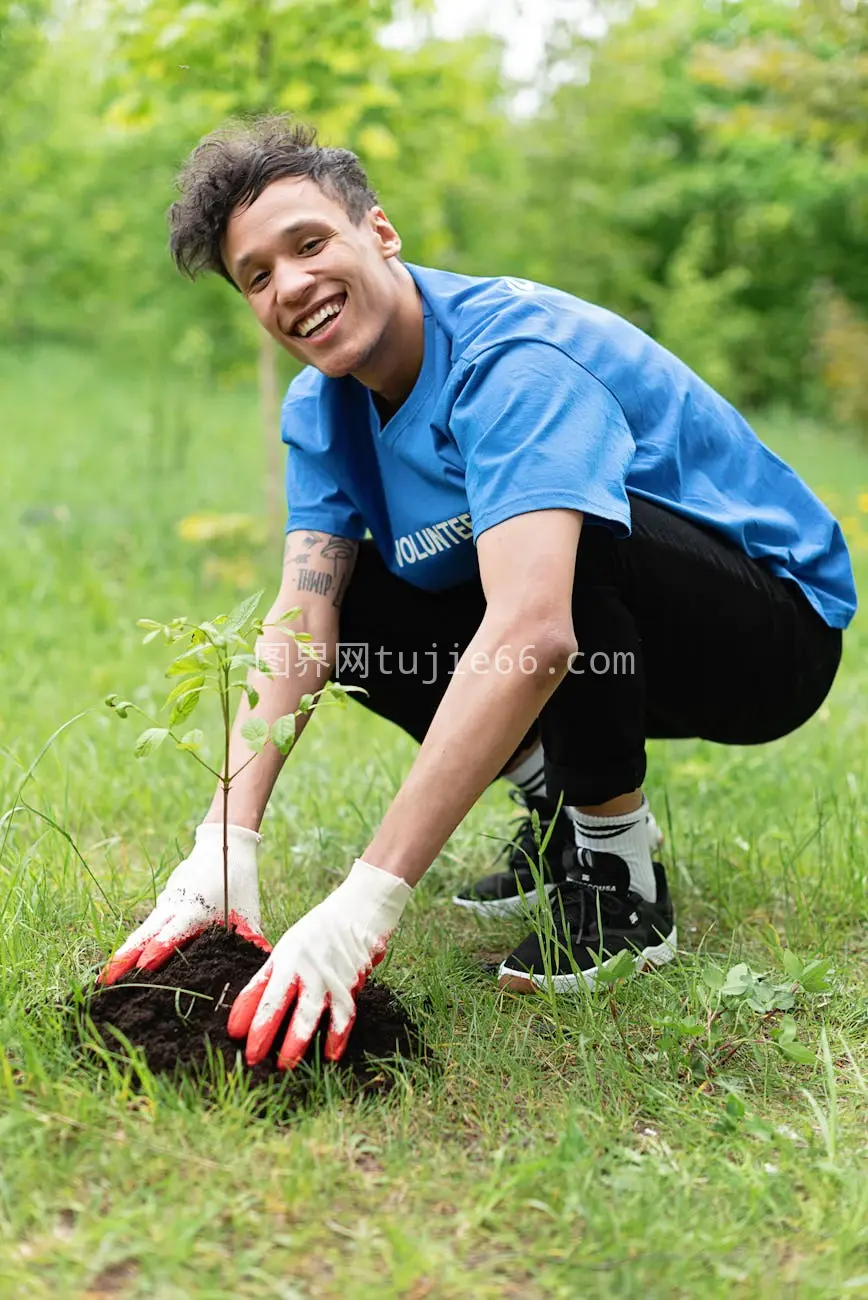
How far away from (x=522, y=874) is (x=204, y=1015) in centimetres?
85

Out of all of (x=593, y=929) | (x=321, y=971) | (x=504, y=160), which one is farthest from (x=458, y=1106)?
(x=504, y=160)

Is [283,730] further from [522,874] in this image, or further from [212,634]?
[522,874]

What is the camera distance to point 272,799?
2.65 metres

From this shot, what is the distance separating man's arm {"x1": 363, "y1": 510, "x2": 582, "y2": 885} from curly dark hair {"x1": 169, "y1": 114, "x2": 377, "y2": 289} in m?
0.69

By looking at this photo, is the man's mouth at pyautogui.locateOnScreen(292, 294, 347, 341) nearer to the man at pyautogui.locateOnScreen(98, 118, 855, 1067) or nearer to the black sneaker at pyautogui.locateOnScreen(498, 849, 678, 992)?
the man at pyautogui.locateOnScreen(98, 118, 855, 1067)

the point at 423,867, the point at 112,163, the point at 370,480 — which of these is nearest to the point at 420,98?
the point at 370,480

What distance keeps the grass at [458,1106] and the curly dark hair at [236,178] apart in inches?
36.5

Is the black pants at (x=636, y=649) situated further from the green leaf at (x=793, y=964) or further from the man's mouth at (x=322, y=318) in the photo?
the man's mouth at (x=322, y=318)

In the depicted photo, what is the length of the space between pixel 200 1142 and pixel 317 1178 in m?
0.15

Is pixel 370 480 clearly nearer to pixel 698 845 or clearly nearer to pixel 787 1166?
pixel 698 845

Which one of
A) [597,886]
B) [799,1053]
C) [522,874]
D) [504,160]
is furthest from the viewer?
[504,160]

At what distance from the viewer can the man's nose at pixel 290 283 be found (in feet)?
6.16

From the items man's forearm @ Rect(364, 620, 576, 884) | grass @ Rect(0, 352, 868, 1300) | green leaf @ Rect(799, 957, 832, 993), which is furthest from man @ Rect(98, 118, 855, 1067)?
green leaf @ Rect(799, 957, 832, 993)

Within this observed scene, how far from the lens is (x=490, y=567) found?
166 cm
